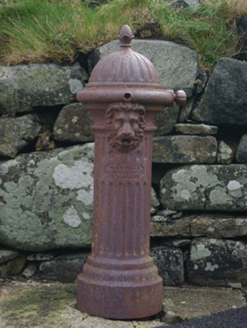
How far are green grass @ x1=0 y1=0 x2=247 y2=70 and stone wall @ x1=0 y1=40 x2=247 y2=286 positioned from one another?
181mm

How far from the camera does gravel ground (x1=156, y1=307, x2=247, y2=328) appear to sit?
3500 millimetres

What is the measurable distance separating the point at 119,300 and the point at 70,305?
0.45 metres

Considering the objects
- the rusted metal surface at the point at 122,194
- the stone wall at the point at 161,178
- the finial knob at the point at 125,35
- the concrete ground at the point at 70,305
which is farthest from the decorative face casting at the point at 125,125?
the concrete ground at the point at 70,305

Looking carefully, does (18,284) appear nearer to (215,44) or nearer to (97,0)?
(215,44)

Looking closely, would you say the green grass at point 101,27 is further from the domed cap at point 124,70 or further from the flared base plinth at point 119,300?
the flared base plinth at point 119,300

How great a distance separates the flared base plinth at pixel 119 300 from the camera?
355 centimetres

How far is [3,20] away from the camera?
4.95m

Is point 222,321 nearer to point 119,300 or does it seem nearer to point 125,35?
point 119,300

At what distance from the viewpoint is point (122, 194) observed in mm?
3590

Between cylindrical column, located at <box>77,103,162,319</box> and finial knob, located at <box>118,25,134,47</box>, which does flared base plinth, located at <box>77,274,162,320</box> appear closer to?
cylindrical column, located at <box>77,103,162,319</box>

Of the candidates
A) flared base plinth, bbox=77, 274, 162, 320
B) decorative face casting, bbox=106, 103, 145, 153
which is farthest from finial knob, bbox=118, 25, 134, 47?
flared base plinth, bbox=77, 274, 162, 320

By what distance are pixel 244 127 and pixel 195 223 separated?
0.92 metres

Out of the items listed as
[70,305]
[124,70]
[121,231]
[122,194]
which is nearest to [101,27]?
[124,70]

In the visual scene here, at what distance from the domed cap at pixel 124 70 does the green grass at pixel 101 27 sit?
95cm
